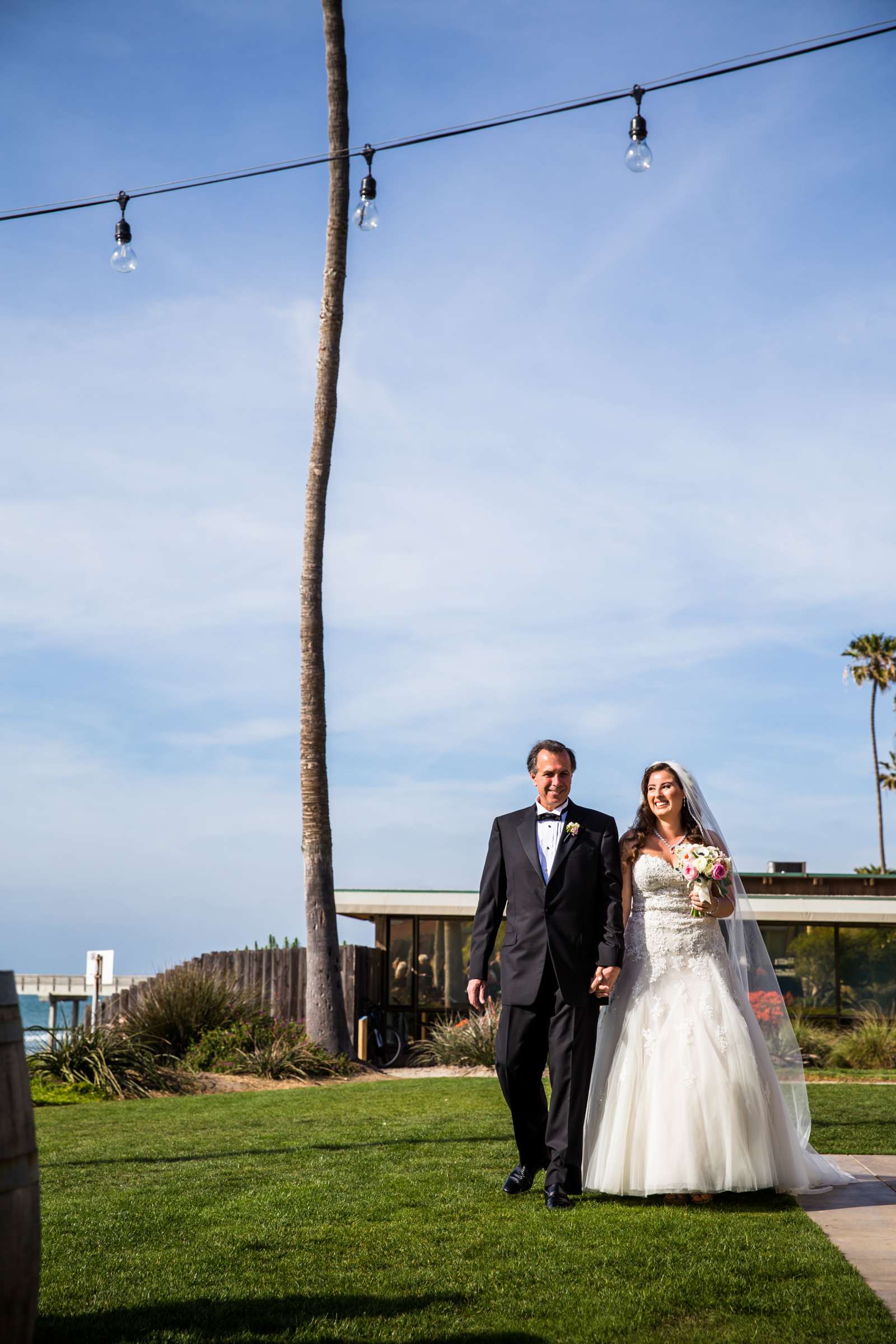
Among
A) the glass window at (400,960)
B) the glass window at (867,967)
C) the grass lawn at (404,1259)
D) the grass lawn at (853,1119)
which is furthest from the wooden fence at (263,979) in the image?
the glass window at (867,967)

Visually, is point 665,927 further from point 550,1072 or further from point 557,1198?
point 557,1198

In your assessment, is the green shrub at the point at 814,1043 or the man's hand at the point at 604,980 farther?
the green shrub at the point at 814,1043

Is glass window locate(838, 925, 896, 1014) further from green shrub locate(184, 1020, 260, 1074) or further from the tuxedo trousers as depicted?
the tuxedo trousers

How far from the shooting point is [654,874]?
6.23 m

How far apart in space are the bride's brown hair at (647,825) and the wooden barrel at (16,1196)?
4.00 m

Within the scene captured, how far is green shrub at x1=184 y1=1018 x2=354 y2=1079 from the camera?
14164mm

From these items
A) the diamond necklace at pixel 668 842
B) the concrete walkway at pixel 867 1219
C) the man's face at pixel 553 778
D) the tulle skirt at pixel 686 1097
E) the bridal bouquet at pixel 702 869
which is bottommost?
the concrete walkway at pixel 867 1219

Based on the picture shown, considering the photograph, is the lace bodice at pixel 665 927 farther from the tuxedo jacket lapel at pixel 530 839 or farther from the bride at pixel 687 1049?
the tuxedo jacket lapel at pixel 530 839

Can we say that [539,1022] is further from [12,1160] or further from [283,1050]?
[283,1050]

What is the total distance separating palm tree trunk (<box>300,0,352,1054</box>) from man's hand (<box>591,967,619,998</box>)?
9.99 metres

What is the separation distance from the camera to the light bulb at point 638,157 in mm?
8414

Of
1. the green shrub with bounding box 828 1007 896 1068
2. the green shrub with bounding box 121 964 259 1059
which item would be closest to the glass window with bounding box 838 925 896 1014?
the green shrub with bounding box 828 1007 896 1068

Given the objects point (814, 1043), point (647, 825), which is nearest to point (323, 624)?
point (814, 1043)

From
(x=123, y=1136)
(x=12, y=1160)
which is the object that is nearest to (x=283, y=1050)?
(x=123, y=1136)
